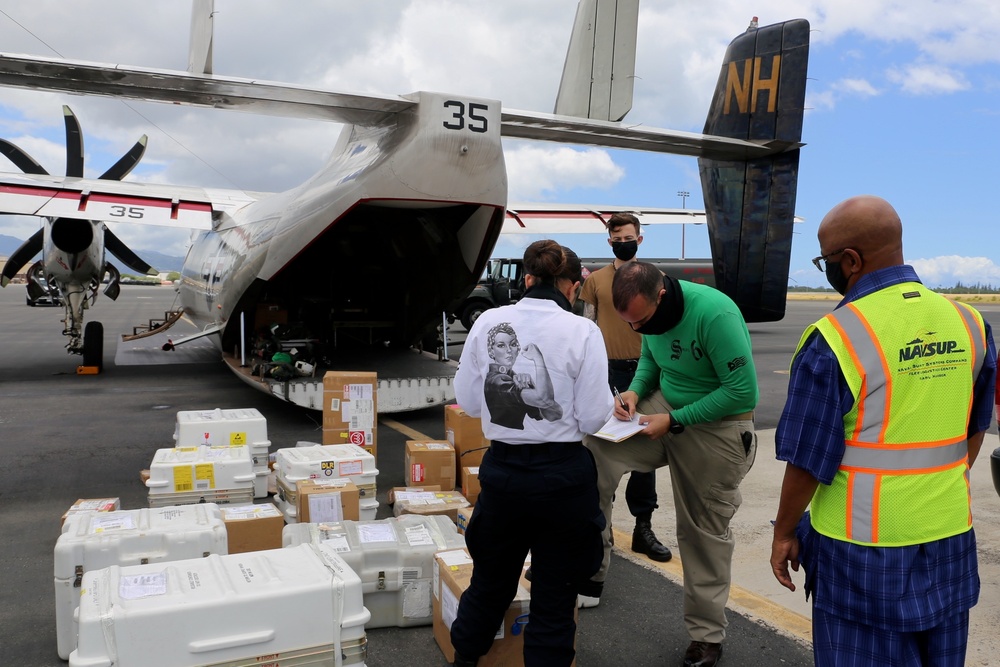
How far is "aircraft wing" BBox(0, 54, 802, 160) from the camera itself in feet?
15.4

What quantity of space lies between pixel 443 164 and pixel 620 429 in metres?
3.71

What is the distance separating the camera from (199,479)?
4707 mm

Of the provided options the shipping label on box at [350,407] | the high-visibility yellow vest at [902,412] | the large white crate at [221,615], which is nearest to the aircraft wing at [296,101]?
the shipping label on box at [350,407]

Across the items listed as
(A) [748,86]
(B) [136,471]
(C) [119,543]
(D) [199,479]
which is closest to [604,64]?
(A) [748,86]

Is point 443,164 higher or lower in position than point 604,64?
lower

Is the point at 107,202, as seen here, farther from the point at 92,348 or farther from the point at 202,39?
the point at 202,39

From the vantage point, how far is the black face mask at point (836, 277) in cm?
229

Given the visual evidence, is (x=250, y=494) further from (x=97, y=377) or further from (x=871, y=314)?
(x=97, y=377)

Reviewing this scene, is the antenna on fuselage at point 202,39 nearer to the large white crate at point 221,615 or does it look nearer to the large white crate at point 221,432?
the large white crate at point 221,432

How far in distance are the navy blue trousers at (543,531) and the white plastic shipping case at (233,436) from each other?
3.26 meters

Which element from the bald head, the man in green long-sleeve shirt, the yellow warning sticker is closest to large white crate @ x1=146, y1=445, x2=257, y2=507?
the yellow warning sticker

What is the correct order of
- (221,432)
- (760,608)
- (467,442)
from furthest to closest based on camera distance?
1. (467,442)
2. (221,432)
3. (760,608)

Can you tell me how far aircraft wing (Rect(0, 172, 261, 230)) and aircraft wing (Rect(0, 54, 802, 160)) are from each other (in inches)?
246

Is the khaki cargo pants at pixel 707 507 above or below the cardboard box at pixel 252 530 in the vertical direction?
above
